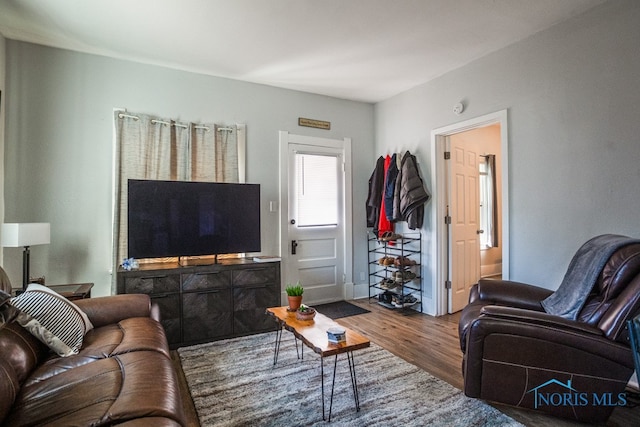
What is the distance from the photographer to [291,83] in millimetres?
3918

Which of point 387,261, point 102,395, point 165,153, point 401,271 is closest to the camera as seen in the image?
point 102,395

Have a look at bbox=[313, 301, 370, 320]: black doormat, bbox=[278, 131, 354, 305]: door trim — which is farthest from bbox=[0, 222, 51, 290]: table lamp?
bbox=[313, 301, 370, 320]: black doormat

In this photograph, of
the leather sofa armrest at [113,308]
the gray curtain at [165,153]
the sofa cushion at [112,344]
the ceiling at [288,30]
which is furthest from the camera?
the gray curtain at [165,153]

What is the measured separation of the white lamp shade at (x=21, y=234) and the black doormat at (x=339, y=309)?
2.74m

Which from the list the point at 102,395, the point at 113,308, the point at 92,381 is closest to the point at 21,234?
the point at 113,308

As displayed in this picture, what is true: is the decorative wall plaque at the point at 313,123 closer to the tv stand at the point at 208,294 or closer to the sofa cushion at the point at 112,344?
the tv stand at the point at 208,294

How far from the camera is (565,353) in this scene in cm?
176

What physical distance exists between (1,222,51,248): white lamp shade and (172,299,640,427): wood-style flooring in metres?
1.36

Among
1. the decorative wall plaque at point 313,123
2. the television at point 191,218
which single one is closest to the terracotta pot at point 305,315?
the television at point 191,218

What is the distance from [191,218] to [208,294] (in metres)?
0.73

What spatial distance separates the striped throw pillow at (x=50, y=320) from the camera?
67.5 inches

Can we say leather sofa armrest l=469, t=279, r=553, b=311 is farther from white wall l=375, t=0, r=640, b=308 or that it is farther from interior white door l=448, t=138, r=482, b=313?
interior white door l=448, t=138, r=482, b=313

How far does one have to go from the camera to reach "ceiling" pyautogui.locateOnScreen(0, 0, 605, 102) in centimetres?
243

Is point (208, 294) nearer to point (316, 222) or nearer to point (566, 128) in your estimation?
point (316, 222)
